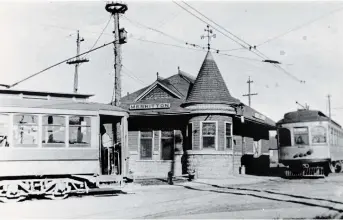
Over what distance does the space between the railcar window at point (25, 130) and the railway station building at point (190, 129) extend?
9.86 metres

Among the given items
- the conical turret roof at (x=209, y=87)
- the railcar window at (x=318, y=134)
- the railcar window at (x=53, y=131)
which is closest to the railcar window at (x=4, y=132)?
the railcar window at (x=53, y=131)

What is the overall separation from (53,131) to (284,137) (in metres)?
12.7

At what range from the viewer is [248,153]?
2628 centimetres

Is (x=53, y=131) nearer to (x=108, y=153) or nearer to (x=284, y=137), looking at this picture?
(x=108, y=153)

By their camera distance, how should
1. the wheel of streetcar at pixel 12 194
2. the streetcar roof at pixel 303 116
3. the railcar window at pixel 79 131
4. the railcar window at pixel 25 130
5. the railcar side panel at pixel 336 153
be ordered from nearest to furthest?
the wheel of streetcar at pixel 12 194
the railcar window at pixel 25 130
the railcar window at pixel 79 131
the streetcar roof at pixel 303 116
the railcar side panel at pixel 336 153

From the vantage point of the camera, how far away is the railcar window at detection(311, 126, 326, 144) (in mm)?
20092

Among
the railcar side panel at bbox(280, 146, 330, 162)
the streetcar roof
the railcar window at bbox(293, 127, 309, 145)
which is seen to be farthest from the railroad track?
the streetcar roof

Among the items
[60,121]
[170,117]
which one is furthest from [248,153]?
[60,121]

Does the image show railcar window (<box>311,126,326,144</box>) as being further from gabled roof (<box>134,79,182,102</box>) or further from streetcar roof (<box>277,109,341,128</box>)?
gabled roof (<box>134,79,182,102</box>)

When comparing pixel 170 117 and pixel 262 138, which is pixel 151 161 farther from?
pixel 262 138

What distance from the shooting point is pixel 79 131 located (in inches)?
527

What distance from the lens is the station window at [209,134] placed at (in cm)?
2094

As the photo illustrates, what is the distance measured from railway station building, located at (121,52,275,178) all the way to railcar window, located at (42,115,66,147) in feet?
29.9

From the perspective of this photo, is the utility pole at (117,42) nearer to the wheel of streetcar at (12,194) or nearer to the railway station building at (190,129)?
the railway station building at (190,129)
